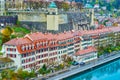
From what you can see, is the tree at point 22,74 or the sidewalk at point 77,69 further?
the sidewalk at point 77,69

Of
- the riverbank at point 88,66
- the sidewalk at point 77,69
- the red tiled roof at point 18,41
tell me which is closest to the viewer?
the red tiled roof at point 18,41

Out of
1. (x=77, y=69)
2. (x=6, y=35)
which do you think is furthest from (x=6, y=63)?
(x=6, y=35)

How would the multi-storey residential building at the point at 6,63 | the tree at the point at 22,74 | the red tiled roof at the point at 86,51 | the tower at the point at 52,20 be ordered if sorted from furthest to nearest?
the tower at the point at 52,20, the red tiled roof at the point at 86,51, the multi-storey residential building at the point at 6,63, the tree at the point at 22,74

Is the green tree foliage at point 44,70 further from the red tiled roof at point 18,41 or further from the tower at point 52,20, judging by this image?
the tower at point 52,20

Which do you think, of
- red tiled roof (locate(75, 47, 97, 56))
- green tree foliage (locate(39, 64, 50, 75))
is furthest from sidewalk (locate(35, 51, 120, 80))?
red tiled roof (locate(75, 47, 97, 56))

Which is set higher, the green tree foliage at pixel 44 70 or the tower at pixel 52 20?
the tower at pixel 52 20

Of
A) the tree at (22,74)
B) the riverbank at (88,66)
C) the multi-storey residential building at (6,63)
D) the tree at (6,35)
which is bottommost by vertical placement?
the riverbank at (88,66)

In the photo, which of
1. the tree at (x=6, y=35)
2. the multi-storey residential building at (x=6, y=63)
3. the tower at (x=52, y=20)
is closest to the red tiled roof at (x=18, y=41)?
the multi-storey residential building at (x=6, y=63)

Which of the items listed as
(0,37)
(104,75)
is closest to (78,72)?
(104,75)

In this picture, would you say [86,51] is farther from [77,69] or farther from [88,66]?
[77,69]

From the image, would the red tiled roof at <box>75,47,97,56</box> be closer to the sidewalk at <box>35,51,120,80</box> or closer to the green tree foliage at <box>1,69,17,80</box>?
the sidewalk at <box>35,51,120,80</box>
